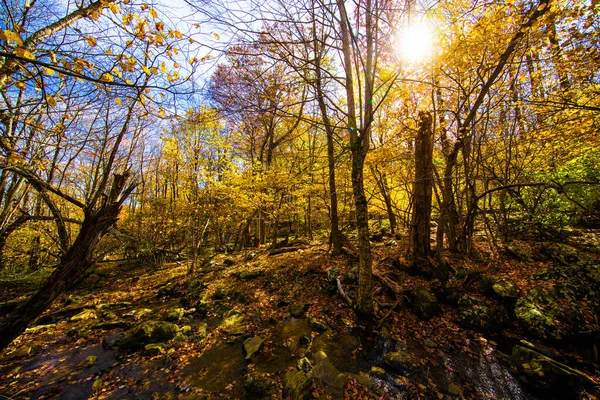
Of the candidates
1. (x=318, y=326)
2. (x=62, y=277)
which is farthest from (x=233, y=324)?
(x=62, y=277)

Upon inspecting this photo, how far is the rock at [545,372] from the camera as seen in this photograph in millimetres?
3406

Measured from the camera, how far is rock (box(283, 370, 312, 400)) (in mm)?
3441

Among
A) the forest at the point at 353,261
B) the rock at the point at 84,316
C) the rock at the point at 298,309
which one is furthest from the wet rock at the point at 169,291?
the rock at the point at 298,309

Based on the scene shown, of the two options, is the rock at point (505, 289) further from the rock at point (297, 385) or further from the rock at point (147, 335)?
the rock at point (147, 335)

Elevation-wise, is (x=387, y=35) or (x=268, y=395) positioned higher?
(x=387, y=35)

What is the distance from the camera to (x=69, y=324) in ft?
21.6

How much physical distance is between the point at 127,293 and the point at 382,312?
9.80 m

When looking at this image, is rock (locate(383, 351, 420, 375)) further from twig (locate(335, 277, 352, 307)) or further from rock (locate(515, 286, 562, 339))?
rock (locate(515, 286, 562, 339))

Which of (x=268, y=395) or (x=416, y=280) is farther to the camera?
(x=416, y=280)

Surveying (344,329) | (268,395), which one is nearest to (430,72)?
(344,329)

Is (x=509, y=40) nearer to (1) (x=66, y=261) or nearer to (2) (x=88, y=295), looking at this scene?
(1) (x=66, y=261)

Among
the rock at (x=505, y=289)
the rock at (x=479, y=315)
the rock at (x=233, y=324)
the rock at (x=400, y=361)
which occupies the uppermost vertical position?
the rock at (x=505, y=289)

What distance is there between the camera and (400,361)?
414cm

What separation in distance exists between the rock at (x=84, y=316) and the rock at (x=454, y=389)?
30.9 feet
